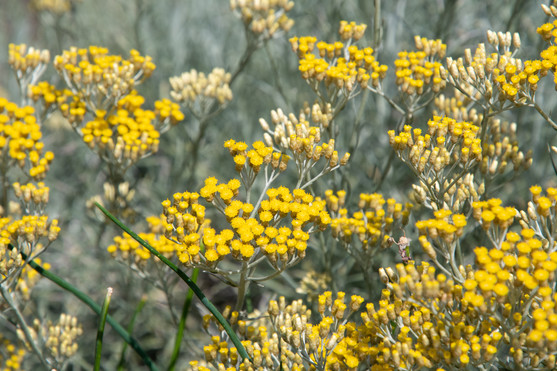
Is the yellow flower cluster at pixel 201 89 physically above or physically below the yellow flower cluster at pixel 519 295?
above

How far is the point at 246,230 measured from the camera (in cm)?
165

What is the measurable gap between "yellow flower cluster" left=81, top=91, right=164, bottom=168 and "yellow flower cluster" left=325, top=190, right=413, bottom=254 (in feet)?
3.20

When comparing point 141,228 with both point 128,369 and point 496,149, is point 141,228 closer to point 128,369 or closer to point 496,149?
point 128,369

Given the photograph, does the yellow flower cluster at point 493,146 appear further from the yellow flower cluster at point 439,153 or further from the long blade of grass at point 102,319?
the long blade of grass at point 102,319

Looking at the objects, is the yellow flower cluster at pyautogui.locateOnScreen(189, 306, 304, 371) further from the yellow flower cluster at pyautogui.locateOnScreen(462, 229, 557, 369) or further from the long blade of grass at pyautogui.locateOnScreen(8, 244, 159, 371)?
the yellow flower cluster at pyautogui.locateOnScreen(462, 229, 557, 369)

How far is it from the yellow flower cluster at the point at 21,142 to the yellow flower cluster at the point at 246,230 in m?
0.95

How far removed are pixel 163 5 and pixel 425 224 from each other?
4.36 meters

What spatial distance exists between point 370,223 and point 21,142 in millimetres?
1618

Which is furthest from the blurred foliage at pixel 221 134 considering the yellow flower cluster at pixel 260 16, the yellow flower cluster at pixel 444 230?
the yellow flower cluster at pixel 444 230

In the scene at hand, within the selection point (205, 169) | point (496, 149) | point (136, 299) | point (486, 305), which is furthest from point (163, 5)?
point (486, 305)

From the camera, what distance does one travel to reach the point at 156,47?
14.8 ft

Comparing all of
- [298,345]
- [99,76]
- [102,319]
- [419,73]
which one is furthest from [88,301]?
[419,73]

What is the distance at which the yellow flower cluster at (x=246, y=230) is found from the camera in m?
1.63

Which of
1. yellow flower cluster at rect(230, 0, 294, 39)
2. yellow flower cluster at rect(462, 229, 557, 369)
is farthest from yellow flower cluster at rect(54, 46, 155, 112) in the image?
yellow flower cluster at rect(462, 229, 557, 369)
